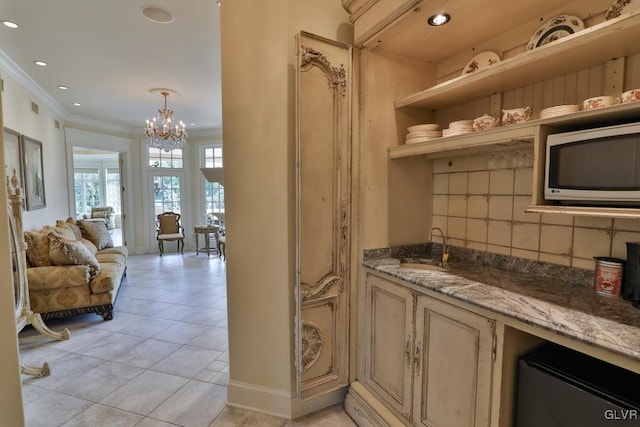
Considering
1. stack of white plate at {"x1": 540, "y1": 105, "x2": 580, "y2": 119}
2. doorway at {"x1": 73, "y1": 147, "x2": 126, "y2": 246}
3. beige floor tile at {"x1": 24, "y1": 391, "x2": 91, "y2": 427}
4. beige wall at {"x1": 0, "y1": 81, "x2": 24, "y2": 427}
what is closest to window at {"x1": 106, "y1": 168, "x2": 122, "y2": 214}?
doorway at {"x1": 73, "y1": 147, "x2": 126, "y2": 246}

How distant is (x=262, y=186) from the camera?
1.99 metres

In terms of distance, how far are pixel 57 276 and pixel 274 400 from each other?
282 centimetres

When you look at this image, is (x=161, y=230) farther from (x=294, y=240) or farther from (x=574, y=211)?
(x=574, y=211)

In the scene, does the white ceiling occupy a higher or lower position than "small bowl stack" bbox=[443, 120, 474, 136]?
higher

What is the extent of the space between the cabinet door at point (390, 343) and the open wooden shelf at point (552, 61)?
116cm

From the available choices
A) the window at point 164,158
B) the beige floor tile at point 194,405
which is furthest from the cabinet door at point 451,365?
the window at point 164,158

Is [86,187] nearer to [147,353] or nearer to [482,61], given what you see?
[147,353]

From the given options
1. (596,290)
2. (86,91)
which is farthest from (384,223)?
(86,91)

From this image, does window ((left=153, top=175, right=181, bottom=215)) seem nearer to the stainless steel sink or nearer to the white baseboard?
the white baseboard

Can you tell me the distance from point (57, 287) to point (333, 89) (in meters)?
3.52

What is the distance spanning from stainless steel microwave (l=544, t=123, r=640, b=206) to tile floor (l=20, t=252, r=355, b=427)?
178 centimetres

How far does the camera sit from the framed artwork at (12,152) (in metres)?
3.52

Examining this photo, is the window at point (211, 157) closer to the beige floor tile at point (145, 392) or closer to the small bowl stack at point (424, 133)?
the beige floor tile at point (145, 392)

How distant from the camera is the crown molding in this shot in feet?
11.5
